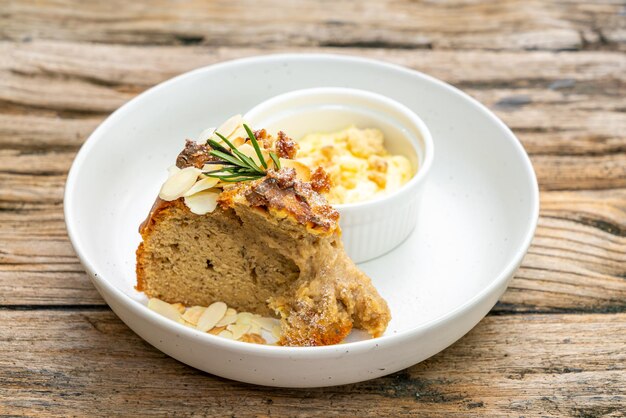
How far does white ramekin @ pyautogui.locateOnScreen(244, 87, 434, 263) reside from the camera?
3277mm

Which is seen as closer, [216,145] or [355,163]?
[216,145]

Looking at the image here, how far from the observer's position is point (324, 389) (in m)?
2.82

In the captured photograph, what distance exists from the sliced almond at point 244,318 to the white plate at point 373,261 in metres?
0.34

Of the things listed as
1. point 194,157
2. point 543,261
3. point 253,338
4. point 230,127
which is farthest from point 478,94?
point 253,338

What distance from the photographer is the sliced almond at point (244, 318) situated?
304 centimetres

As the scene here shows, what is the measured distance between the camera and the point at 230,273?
3051 mm

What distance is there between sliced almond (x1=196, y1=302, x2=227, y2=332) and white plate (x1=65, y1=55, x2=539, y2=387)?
0.76 ft

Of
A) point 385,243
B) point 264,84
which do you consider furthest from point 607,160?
point 264,84

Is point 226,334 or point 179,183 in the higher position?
point 179,183

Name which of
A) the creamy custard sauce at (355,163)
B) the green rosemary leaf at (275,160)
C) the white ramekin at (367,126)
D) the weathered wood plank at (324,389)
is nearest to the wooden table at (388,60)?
the weathered wood plank at (324,389)

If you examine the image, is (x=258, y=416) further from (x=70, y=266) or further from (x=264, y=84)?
(x=264, y=84)

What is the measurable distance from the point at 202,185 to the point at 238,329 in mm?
583

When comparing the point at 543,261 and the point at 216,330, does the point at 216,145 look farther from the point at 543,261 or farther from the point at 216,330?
the point at 543,261

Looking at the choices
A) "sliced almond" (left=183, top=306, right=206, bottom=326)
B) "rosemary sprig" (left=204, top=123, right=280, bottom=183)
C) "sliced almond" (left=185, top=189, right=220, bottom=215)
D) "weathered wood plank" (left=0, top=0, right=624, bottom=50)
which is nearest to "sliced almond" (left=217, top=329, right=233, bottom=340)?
"sliced almond" (left=183, top=306, right=206, bottom=326)
